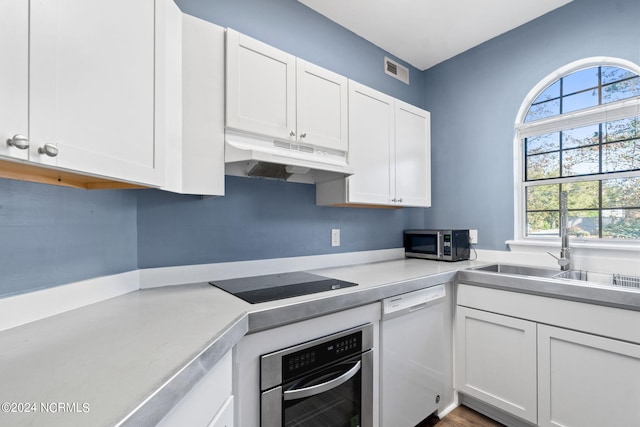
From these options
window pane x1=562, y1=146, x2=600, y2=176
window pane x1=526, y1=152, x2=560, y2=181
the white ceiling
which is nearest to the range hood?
the white ceiling

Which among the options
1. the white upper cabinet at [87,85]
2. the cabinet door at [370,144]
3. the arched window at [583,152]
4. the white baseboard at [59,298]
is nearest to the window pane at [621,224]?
the arched window at [583,152]

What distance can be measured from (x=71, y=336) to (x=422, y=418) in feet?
5.83

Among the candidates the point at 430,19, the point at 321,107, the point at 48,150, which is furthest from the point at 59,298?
the point at 430,19

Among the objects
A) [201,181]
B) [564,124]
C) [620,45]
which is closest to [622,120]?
[564,124]

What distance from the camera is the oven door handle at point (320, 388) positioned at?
1.10 meters

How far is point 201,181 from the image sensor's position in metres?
1.31

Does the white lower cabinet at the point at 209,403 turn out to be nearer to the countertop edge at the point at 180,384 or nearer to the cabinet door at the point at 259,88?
the countertop edge at the point at 180,384

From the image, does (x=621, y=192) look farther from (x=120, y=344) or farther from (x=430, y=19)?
(x=120, y=344)

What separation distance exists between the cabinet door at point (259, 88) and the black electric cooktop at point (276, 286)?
751 mm

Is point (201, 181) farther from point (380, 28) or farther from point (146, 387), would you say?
point (380, 28)

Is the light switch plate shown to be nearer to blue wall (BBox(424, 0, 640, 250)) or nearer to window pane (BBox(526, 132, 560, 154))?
blue wall (BBox(424, 0, 640, 250))

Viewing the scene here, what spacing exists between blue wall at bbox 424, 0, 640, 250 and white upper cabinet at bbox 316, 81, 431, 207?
421 mm

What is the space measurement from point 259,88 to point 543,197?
2.17 metres

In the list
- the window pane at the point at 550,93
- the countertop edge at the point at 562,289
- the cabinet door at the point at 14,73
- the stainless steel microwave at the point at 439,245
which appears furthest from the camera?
the stainless steel microwave at the point at 439,245
